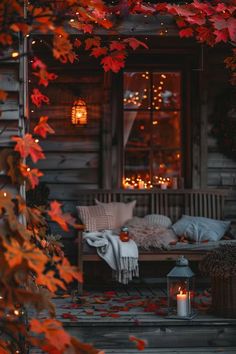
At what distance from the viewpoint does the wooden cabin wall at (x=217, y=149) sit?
8625 millimetres

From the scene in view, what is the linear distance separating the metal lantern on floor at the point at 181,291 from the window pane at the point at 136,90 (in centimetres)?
310

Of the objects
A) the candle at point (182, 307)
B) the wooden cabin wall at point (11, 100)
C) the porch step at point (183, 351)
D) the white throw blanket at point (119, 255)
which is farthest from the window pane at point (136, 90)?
the wooden cabin wall at point (11, 100)

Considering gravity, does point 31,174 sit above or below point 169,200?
above

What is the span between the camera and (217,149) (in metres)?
8.66

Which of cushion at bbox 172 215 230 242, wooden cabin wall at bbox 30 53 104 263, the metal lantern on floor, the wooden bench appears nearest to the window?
the wooden bench

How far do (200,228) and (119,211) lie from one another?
94cm

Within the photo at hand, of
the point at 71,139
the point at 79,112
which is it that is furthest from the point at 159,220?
the point at 79,112

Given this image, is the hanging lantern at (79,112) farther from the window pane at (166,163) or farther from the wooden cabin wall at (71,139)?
the window pane at (166,163)

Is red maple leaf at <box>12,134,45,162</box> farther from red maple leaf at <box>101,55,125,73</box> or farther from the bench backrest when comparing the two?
the bench backrest

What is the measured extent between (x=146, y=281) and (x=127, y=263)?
1.13 meters

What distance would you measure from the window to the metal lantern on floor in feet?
8.84

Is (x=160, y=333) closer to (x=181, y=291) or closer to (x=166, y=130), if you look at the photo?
(x=181, y=291)

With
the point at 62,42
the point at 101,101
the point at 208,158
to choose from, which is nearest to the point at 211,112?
the point at 208,158

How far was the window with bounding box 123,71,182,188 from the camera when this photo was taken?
8.76 meters
